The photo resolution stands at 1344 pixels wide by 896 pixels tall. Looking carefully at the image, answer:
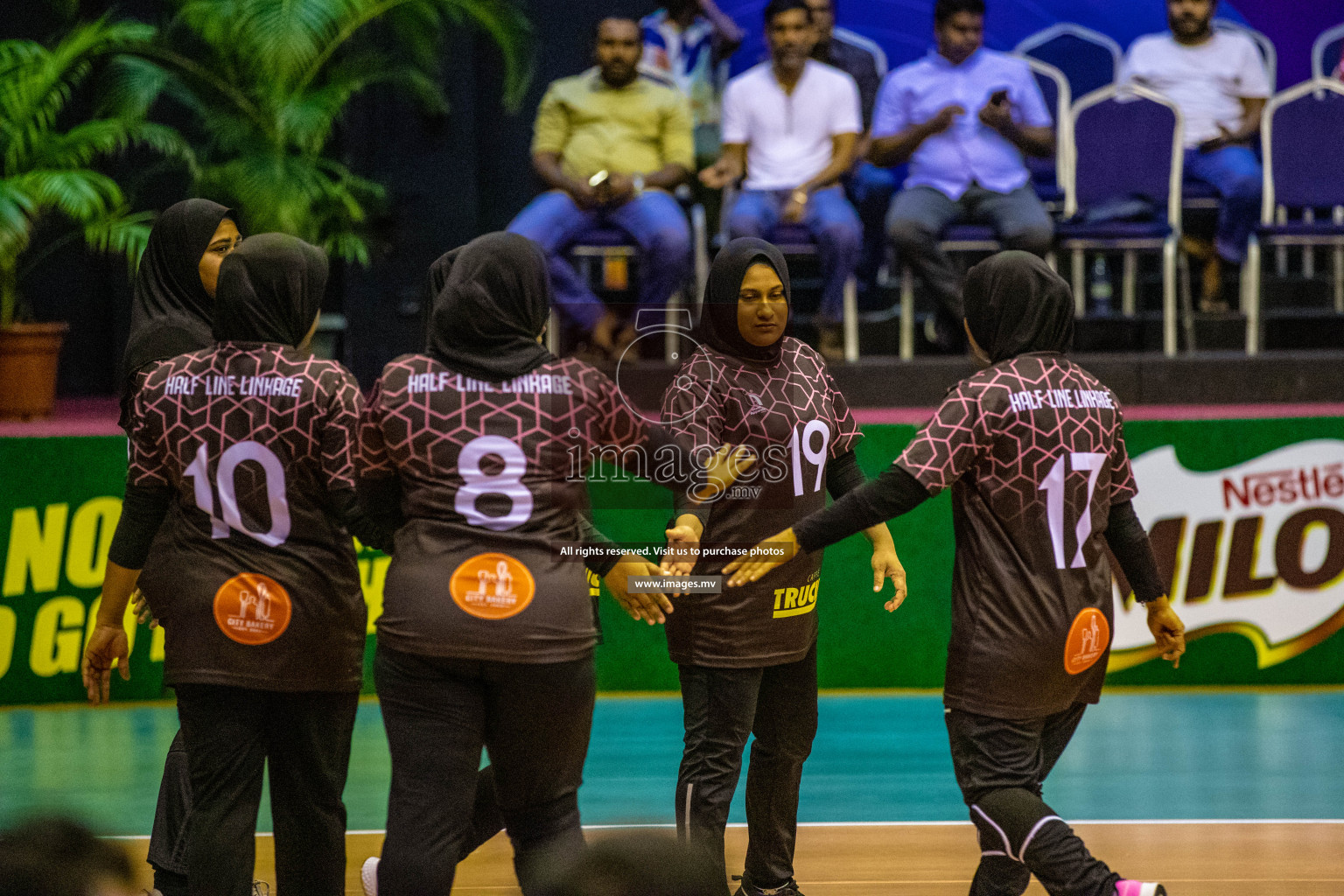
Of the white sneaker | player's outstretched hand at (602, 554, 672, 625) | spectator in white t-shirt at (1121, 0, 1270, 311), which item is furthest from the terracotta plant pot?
spectator in white t-shirt at (1121, 0, 1270, 311)

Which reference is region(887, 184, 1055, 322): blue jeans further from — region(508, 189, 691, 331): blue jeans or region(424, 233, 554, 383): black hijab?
region(424, 233, 554, 383): black hijab

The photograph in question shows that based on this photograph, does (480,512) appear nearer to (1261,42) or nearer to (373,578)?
(373,578)

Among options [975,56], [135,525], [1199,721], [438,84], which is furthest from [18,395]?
[1199,721]

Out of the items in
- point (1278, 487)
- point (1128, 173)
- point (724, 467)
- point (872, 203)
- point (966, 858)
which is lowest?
point (966, 858)

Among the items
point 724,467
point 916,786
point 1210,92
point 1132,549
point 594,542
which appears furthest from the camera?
point 1210,92

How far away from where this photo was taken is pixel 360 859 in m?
4.25

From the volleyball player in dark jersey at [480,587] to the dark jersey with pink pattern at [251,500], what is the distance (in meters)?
0.27

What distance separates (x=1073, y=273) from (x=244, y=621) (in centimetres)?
607

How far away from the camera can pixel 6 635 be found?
608cm

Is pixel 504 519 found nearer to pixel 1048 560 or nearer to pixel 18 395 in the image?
pixel 1048 560

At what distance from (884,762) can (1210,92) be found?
4.36 m

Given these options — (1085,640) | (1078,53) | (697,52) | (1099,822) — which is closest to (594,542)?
(1085,640)

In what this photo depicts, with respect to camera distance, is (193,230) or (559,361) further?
(193,230)

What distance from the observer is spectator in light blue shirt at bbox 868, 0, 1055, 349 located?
7062 millimetres
